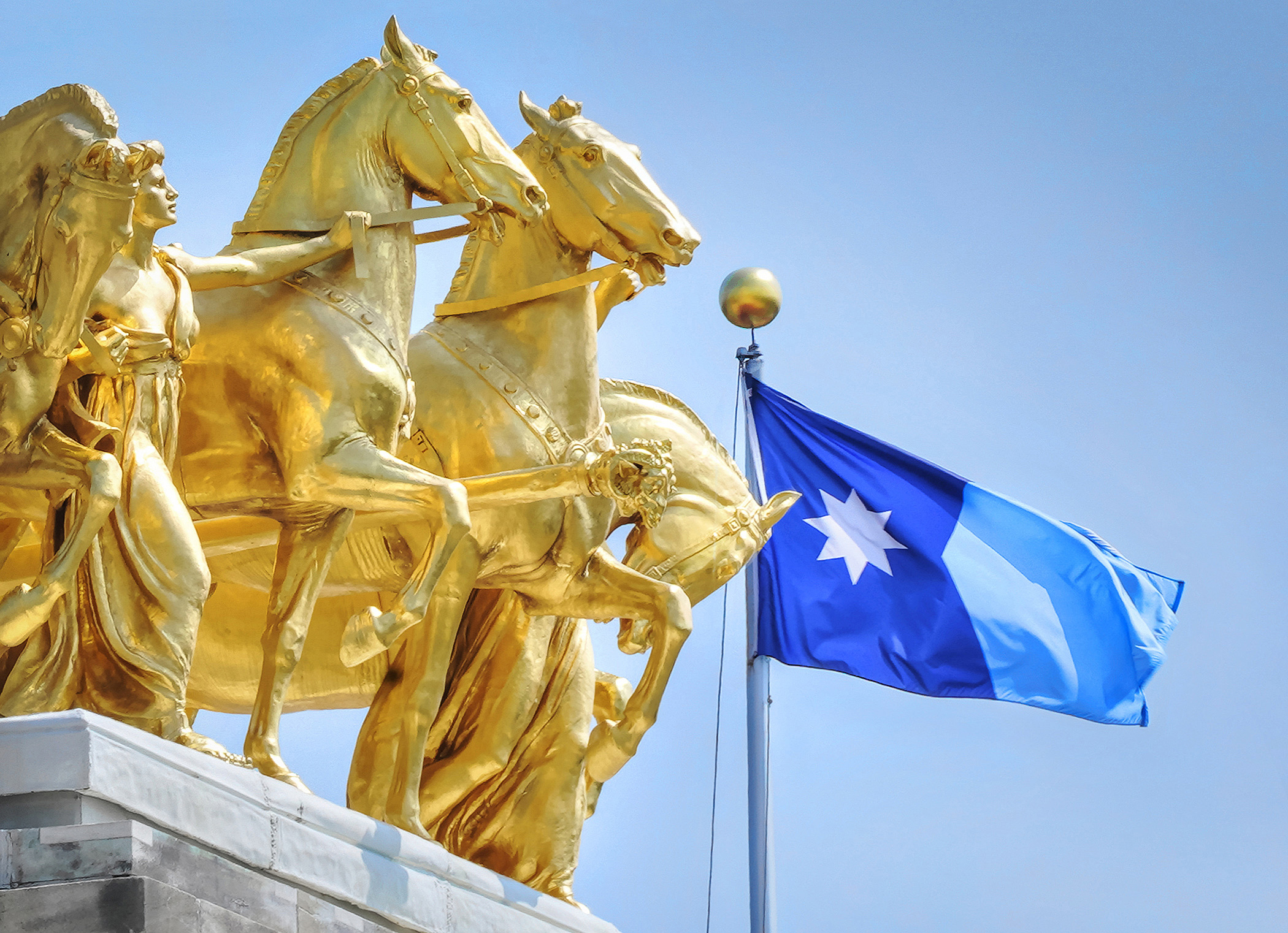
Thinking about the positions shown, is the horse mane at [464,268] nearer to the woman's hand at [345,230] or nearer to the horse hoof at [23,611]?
the woman's hand at [345,230]

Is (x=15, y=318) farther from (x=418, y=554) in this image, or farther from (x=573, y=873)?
(x=573, y=873)

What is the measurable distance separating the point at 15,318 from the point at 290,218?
5.45 feet

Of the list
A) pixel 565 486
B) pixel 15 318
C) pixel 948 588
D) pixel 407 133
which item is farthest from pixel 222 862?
pixel 948 588

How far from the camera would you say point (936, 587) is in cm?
1221

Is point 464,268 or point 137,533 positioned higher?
point 464,268

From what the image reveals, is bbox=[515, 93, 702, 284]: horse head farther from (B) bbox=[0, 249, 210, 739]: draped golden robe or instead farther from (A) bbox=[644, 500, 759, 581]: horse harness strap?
(B) bbox=[0, 249, 210, 739]: draped golden robe

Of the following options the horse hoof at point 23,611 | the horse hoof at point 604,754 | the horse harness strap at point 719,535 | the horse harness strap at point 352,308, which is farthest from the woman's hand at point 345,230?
the horse harness strap at point 719,535

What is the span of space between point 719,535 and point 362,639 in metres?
3.03

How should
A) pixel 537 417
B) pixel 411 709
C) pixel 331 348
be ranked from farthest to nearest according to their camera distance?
1. pixel 537 417
2. pixel 411 709
3. pixel 331 348

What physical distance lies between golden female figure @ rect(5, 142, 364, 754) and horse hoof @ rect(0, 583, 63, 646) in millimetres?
137

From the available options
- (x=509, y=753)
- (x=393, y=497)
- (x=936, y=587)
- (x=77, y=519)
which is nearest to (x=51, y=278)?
(x=77, y=519)

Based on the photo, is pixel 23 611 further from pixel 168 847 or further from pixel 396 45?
pixel 396 45

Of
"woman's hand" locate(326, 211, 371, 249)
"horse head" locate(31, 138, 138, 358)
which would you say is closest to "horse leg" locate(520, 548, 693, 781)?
"woman's hand" locate(326, 211, 371, 249)

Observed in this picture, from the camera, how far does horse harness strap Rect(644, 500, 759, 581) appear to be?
1060 centimetres
